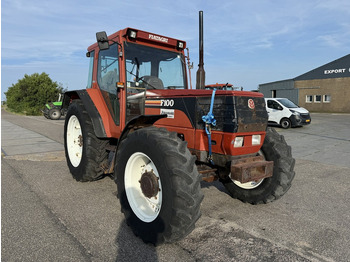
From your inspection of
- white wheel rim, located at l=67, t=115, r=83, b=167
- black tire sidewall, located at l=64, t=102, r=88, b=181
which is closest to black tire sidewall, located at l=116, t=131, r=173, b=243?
black tire sidewall, located at l=64, t=102, r=88, b=181

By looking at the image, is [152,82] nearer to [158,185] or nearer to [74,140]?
[158,185]

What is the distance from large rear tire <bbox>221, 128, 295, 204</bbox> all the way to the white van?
1128 cm

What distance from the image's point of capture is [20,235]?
2.93 metres

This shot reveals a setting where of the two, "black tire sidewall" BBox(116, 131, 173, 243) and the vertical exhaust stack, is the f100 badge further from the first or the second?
the vertical exhaust stack

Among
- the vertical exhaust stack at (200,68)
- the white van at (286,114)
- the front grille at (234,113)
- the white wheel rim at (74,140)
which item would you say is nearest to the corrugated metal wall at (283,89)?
the white van at (286,114)

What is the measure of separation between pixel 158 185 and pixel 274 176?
158cm

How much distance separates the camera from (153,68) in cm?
419

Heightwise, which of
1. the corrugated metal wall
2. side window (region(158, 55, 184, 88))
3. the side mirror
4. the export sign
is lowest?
side window (region(158, 55, 184, 88))

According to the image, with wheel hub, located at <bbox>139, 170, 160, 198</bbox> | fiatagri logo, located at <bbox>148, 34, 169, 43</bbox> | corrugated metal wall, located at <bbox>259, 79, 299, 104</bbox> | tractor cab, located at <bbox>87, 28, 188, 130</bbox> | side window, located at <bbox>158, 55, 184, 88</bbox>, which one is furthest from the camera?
corrugated metal wall, located at <bbox>259, 79, 299, 104</bbox>

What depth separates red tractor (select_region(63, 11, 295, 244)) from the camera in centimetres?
262

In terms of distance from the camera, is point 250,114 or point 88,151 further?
point 88,151

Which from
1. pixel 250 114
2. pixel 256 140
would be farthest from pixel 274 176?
pixel 250 114

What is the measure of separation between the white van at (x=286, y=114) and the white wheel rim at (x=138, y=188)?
498 inches

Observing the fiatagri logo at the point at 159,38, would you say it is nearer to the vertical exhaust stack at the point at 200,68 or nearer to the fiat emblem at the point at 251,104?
the vertical exhaust stack at the point at 200,68
